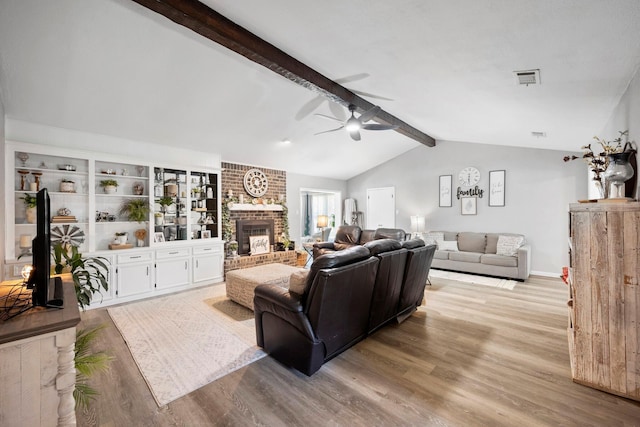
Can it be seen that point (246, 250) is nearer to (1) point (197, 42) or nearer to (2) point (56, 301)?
(1) point (197, 42)

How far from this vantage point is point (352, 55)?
8.97 ft

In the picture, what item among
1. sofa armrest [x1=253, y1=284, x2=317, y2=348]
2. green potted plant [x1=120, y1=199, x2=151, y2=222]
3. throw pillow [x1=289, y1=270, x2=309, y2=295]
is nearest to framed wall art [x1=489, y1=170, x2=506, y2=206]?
throw pillow [x1=289, y1=270, x2=309, y2=295]

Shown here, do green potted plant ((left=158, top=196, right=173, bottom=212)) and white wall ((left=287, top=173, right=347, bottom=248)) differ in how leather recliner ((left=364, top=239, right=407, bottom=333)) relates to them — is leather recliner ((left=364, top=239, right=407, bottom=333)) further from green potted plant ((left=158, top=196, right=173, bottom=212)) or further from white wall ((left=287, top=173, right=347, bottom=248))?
white wall ((left=287, top=173, right=347, bottom=248))

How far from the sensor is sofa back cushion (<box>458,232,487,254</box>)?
612 centimetres

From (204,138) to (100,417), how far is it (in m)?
4.01

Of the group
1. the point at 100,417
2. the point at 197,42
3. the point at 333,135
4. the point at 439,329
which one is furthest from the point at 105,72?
the point at 439,329

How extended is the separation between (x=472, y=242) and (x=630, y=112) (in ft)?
14.0

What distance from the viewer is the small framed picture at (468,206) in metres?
6.55

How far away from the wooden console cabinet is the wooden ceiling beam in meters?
2.91

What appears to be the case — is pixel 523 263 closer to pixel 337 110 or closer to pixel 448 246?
pixel 448 246

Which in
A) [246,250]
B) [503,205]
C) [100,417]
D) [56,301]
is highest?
[503,205]

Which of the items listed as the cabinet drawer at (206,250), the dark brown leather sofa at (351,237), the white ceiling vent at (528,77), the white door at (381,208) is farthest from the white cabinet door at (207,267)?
the white ceiling vent at (528,77)

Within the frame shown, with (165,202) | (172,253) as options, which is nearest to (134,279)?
(172,253)

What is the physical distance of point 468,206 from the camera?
262 inches
